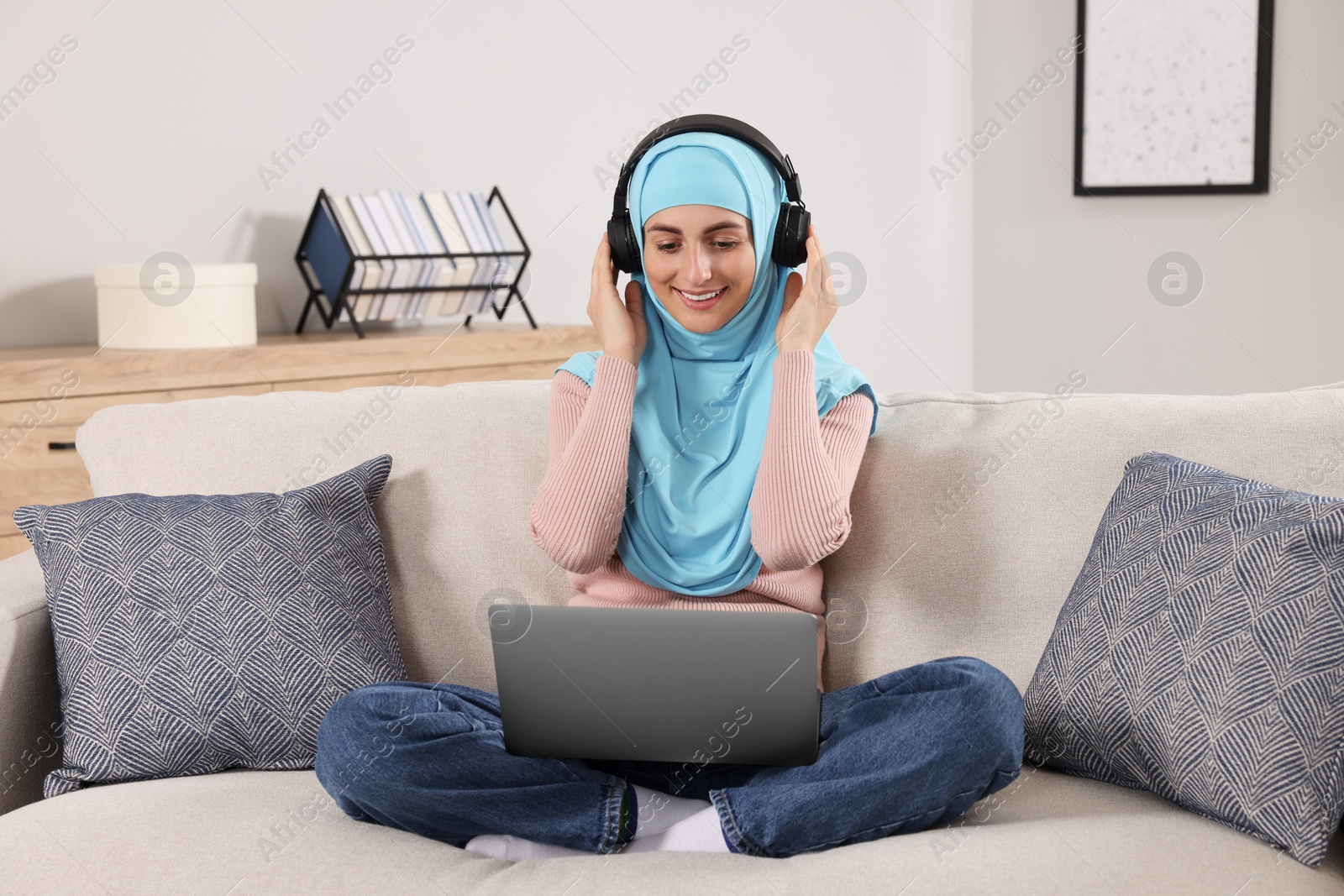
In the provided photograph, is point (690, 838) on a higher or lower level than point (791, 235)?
lower

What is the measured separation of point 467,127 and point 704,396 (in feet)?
5.88

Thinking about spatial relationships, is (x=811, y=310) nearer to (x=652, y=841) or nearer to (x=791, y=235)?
(x=791, y=235)

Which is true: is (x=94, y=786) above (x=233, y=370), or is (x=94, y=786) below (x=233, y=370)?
below

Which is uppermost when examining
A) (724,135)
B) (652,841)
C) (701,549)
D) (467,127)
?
(467,127)

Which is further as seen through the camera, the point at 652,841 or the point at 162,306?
the point at 162,306

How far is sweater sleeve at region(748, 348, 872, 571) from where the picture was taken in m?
1.46

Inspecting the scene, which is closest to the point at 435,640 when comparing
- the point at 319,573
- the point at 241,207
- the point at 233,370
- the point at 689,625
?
the point at 319,573

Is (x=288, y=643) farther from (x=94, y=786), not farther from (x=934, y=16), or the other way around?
(x=934, y=16)

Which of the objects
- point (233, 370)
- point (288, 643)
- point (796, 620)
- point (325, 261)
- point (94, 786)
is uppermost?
point (325, 261)

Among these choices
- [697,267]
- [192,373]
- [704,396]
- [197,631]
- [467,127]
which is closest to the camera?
[197,631]

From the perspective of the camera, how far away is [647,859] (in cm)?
117

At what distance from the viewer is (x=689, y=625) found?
1168 millimetres

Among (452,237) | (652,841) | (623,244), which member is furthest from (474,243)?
(652,841)

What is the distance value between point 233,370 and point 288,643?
1109 millimetres
